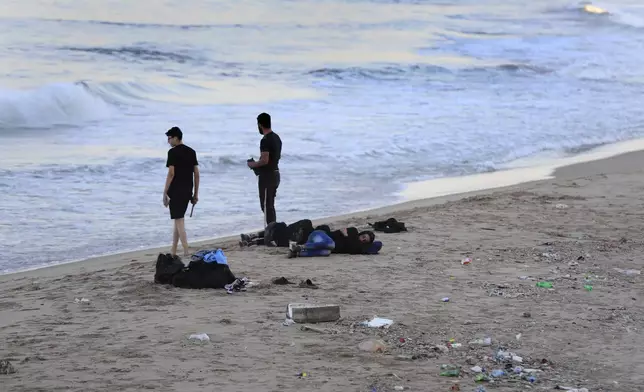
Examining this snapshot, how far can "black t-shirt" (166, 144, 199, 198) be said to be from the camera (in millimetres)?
Answer: 10141

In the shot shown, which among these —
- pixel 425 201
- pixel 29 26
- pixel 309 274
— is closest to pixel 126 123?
pixel 425 201

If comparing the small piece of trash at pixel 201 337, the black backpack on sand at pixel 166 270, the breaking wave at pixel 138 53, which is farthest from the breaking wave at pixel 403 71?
the small piece of trash at pixel 201 337

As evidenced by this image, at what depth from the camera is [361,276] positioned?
29.2 ft

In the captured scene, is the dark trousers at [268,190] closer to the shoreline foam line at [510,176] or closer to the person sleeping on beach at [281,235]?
the person sleeping on beach at [281,235]

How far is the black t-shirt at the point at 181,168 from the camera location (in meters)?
10.1

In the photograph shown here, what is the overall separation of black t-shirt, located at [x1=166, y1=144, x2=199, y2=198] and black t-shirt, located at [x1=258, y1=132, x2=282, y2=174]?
0.77 m

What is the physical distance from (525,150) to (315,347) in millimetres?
13653

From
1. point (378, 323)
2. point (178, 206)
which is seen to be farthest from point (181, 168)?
point (378, 323)

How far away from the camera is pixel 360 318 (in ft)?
24.3

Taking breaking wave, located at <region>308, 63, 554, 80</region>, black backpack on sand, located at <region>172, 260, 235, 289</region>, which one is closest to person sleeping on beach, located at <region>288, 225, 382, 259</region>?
black backpack on sand, located at <region>172, 260, 235, 289</region>

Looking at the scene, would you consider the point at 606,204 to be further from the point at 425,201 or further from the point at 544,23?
the point at 544,23

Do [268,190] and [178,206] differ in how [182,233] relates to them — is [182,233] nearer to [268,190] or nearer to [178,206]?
[178,206]

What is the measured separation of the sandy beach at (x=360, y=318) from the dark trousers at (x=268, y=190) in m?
0.60

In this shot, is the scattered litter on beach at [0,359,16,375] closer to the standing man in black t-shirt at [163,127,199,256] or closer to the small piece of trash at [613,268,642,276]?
the standing man in black t-shirt at [163,127,199,256]
